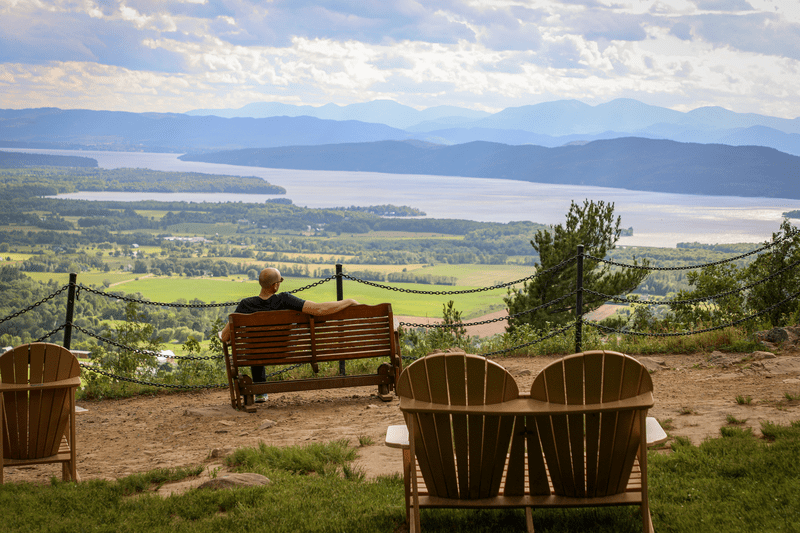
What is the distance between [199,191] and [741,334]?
144 meters

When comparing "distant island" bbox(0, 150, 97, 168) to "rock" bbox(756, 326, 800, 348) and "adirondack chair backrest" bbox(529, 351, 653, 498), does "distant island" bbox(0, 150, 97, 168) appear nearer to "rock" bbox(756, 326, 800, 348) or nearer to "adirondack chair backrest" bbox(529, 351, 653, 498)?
"rock" bbox(756, 326, 800, 348)

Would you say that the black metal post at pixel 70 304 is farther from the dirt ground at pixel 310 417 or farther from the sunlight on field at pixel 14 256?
the sunlight on field at pixel 14 256

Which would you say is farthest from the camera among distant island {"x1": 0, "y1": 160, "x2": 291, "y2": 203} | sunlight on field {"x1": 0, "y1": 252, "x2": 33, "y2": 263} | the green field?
distant island {"x1": 0, "y1": 160, "x2": 291, "y2": 203}

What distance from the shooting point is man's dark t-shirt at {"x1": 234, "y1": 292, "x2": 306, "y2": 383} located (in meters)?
6.06

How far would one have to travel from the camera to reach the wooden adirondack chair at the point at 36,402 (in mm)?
3820

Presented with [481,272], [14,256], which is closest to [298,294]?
[481,272]

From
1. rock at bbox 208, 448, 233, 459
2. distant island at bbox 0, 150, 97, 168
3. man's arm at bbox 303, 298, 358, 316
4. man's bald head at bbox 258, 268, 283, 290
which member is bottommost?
rock at bbox 208, 448, 233, 459

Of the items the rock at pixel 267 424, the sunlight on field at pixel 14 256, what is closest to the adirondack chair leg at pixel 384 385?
the rock at pixel 267 424

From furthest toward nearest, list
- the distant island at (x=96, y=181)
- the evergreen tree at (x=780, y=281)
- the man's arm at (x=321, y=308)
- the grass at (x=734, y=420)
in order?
the distant island at (x=96, y=181) → the evergreen tree at (x=780, y=281) → the man's arm at (x=321, y=308) → the grass at (x=734, y=420)

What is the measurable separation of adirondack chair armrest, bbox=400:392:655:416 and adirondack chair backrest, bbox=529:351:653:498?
0.07 feet

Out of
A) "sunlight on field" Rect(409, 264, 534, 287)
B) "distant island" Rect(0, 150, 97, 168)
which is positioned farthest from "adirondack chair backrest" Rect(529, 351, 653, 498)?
"distant island" Rect(0, 150, 97, 168)

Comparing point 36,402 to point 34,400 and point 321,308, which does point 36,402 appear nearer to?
point 34,400

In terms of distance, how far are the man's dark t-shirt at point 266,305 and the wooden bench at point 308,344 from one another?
0.12 metres

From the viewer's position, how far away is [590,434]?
8.67ft
